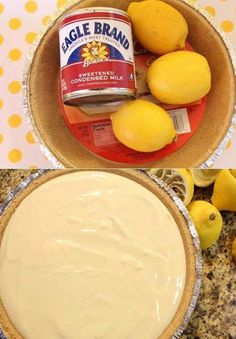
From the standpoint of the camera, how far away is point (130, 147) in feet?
2.70

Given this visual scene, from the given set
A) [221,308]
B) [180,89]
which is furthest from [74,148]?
[221,308]

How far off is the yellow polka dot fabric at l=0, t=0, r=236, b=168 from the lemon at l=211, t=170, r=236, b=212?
0.34 ft

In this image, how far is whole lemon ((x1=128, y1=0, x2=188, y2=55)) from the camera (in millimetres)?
800

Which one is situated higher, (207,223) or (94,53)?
(94,53)

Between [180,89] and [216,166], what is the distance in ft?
0.48

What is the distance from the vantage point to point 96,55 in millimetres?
756

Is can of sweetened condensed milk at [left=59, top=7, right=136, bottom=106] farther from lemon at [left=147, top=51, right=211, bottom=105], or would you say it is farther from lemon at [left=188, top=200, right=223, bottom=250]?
lemon at [left=188, top=200, right=223, bottom=250]

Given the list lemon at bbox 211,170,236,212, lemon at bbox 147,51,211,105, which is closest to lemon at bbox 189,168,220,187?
lemon at bbox 211,170,236,212

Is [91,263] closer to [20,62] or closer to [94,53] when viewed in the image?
[94,53]

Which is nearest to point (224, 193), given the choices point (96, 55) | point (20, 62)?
point (96, 55)

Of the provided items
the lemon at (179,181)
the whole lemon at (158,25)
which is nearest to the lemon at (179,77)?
the whole lemon at (158,25)

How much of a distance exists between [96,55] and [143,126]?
0.42 ft

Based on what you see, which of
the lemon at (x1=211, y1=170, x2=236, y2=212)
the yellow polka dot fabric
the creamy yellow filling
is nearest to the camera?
the creamy yellow filling

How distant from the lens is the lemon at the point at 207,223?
0.70 meters
